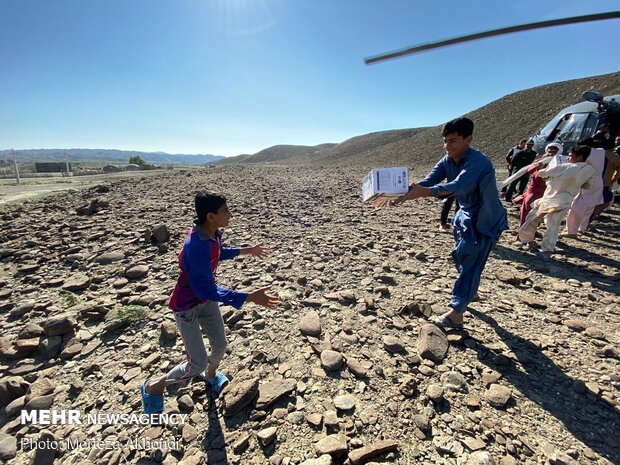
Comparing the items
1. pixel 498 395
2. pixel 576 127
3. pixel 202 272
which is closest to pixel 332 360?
pixel 498 395

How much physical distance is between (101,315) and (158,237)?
8.54ft

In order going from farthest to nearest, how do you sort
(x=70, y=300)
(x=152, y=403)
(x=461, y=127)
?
1. (x=70, y=300)
2. (x=461, y=127)
3. (x=152, y=403)

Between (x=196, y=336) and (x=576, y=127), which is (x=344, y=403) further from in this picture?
(x=576, y=127)

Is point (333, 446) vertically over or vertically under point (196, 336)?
under

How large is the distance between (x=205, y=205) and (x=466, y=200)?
262 centimetres

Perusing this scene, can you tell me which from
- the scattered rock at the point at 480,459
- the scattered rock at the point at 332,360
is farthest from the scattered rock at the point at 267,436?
the scattered rock at the point at 480,459

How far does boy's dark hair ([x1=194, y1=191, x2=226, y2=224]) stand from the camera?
218cm

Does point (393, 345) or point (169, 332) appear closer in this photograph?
point (393, 345)

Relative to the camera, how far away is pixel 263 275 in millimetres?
4836

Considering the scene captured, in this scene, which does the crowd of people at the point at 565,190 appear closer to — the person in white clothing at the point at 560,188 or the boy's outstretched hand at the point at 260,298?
the person in white clothing at the point at 560,188

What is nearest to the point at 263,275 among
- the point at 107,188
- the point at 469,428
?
the point at 469,428

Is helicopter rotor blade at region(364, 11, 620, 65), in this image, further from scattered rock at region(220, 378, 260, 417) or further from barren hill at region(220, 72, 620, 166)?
barren hill at region(220, 72, 620, 166)

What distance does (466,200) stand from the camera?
10.3 ft

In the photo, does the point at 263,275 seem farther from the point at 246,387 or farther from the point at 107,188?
the point at 107,188
